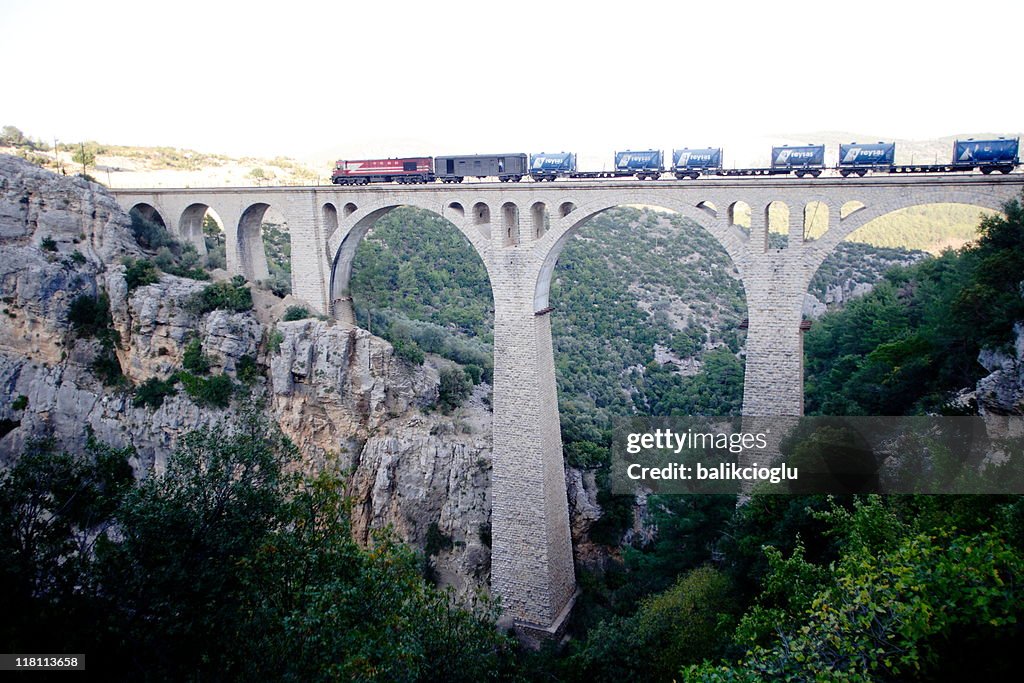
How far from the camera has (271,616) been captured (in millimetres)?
8680

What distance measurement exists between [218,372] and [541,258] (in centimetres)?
1172

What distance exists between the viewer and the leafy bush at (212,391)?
21484 millimetres

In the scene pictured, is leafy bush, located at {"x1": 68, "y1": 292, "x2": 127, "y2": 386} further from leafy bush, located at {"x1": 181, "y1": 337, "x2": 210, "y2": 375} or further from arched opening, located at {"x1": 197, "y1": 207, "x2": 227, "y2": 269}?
arched opening, located at {"x1": 197, "y1": 207, "x2": 227, "y2": 269}

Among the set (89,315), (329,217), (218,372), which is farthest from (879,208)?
(89,315)

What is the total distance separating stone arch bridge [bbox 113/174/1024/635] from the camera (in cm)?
1376

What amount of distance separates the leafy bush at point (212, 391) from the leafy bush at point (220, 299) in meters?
2.44

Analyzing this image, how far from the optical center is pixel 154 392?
22.2 meters

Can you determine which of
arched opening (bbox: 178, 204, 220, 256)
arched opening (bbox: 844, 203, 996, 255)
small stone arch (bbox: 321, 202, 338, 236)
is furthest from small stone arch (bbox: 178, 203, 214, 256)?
arched opening (bbox: 844, 203, 996, 255)

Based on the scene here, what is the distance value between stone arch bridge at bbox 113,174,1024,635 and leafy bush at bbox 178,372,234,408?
3.73m

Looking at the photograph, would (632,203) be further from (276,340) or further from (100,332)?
(100,332)

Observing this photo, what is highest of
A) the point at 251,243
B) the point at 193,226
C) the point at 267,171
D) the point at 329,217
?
the point at 267,171

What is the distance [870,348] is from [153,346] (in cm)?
2336

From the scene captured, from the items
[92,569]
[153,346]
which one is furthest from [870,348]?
[153,346]

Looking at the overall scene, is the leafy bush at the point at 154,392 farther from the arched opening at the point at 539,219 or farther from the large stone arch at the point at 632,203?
the arched opening at the point at 539,219
